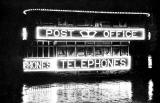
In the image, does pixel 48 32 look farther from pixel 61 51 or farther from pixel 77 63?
pixel 77 63

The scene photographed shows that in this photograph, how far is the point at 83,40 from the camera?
1150 cm

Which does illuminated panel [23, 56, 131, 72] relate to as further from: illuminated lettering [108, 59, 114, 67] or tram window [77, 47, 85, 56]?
tram window [77, 47, 85, 56]

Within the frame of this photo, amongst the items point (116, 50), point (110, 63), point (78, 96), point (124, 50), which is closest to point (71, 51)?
point (110, 63)

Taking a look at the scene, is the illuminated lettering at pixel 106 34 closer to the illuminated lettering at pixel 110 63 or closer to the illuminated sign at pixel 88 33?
the illuminated sign at pixel 88 33

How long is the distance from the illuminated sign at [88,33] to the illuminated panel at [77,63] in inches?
26.1

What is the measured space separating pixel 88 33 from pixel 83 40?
0.28m

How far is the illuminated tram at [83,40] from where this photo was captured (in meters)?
11.0

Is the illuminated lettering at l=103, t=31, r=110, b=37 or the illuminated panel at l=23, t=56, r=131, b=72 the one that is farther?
the illuminated lettering at l=103, t=31, r=110, b=37

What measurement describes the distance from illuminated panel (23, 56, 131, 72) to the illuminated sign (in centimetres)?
66

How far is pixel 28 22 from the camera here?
433 inches

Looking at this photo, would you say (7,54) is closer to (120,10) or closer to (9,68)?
(9,68)

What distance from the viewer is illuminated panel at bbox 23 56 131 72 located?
10891 mm

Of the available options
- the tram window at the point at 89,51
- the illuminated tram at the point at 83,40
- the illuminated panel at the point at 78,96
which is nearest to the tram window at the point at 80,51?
the illuminated tram at the point at 83,40

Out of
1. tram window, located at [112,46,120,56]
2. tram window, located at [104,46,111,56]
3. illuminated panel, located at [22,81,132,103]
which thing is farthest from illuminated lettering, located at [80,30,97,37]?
illuminated panel, located at [22,81,132,103]
